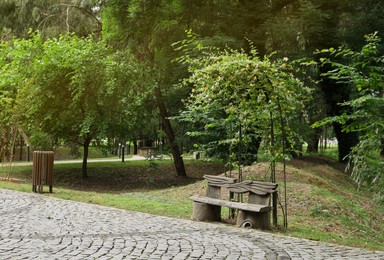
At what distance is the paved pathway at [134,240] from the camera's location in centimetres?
633

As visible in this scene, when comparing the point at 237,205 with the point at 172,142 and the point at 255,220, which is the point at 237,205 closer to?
the point at 255,220

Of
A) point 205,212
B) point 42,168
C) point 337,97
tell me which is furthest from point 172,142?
point 205,212

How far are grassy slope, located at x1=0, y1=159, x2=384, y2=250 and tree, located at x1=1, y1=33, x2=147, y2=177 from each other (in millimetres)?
2618

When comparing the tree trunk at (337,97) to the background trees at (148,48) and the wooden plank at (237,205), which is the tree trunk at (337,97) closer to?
the background trees at (148,48)

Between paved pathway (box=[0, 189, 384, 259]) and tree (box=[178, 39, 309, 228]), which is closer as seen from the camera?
paved pathway (box=[0, 189, 384, 259])

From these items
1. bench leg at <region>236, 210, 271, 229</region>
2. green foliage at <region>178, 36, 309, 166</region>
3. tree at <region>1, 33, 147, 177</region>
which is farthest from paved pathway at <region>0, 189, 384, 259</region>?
tree at <region>1, 33, 147, 177</region>

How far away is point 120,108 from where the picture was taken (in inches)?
792

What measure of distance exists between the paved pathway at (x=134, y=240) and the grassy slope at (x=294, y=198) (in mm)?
993

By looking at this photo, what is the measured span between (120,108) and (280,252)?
14.4m

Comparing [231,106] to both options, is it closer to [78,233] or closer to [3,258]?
[78,233]

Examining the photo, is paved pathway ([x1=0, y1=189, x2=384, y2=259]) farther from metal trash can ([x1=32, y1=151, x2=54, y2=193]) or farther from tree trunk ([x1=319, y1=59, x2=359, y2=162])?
tree trunk ([x1=319, y1=59, x2=359, y2=162])

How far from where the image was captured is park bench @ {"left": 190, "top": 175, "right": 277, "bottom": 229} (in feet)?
28.5

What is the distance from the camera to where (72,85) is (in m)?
19.3

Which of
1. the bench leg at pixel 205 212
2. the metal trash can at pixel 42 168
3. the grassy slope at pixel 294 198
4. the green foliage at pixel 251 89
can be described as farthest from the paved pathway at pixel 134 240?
the metal trash can at pixel 42 168
